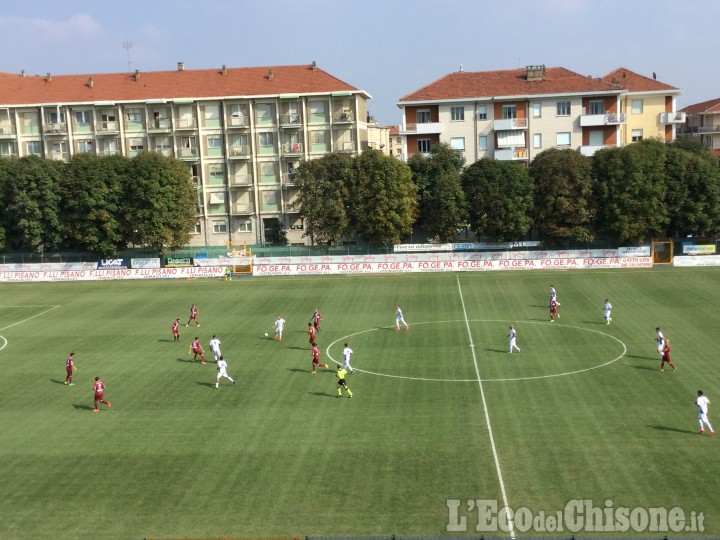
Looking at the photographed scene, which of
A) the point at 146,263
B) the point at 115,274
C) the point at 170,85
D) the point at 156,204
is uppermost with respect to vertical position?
the point at 170,85

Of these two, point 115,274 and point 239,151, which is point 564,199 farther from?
point 115,274

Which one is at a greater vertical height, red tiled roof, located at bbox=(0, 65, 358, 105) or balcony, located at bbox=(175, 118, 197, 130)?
red tiled roof, located at bbox=(0, 65, 358, 105)

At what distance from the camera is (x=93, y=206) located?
2741 inches

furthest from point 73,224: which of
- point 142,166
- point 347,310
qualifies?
point 347,310

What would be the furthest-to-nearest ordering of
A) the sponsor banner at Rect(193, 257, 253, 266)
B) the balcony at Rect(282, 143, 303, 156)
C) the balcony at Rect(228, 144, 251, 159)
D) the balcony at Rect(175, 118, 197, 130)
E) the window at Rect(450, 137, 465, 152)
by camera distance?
the window at Rect(450, 137, 465, 152) < the balcony at Rect(175, 118, 197, 130) < the balcony at Rect(228, 144, 251, 159) < the balcony at Rect(282, 143, 303, 156) < the sponsor banner at Rect(193, 257, 253, 266)

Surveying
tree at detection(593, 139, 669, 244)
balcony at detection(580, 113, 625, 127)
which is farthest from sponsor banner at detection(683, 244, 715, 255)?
balcony at detection(580, 113, 625, 127)

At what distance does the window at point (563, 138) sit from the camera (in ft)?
285

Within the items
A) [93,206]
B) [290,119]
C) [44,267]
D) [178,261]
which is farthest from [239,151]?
[44,267]

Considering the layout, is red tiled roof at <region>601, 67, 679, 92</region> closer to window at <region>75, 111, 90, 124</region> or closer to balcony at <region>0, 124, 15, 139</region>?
window at <region>75, 111, 90, 124</region>

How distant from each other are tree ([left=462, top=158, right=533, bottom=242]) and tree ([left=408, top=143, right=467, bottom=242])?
1581 millimetres

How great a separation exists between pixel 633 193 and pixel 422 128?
102 feet

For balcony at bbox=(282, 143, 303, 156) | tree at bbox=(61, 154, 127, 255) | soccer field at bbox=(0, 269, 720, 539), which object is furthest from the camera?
balcony at bbox=(282, 143, 303, 156)

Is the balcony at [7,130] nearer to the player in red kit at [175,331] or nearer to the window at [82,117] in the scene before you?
the window at [82,117]

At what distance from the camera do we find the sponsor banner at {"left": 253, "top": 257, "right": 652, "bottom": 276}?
65.3 meters
